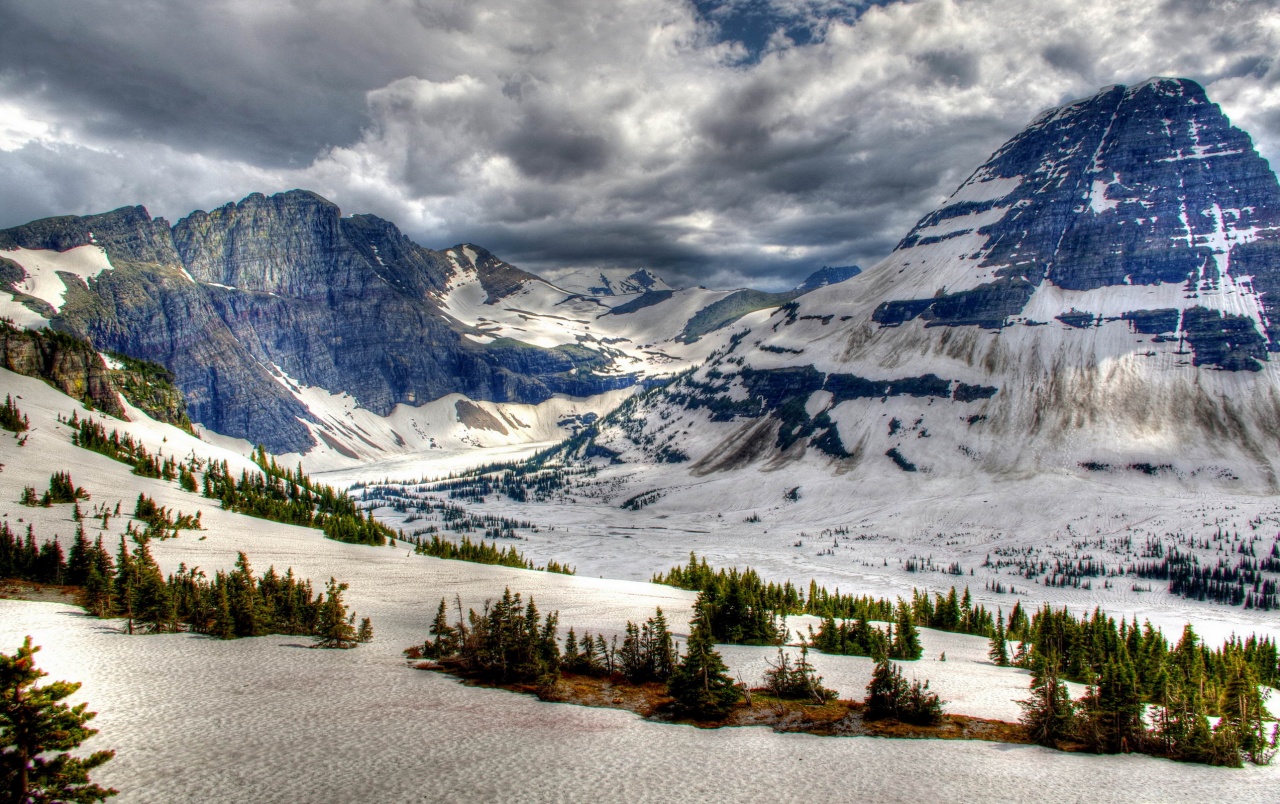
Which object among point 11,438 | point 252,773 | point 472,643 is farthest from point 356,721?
point 11,438

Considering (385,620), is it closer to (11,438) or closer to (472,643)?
(472,643)

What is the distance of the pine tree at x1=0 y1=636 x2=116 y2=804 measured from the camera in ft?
61.9

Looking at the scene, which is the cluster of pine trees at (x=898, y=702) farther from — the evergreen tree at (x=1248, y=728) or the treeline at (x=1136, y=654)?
the treeline at (x=1136, y=654)

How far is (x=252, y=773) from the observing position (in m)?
26.8

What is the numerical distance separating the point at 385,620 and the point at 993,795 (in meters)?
47.2

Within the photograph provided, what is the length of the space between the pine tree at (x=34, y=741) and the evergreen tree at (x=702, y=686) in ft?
87.3

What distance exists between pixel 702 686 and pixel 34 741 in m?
28.5

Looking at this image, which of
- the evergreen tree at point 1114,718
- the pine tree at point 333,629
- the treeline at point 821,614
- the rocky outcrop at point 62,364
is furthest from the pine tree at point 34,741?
the rocky outcrop at point 62,364

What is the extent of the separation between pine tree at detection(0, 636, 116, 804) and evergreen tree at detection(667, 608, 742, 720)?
2661cm

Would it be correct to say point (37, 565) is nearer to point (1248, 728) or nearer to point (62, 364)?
point (1248, 728)

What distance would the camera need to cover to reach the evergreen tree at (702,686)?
1512 inches

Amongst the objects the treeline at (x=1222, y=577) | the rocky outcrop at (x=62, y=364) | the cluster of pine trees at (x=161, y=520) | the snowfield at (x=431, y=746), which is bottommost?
the treeline at (x=1222, y=577)

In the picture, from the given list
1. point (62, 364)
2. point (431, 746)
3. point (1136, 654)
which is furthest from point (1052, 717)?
point (62, 364)

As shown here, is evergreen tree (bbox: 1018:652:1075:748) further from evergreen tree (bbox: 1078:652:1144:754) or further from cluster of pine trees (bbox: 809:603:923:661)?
cluster of pine trees (bbox: 809:603:923:661)
